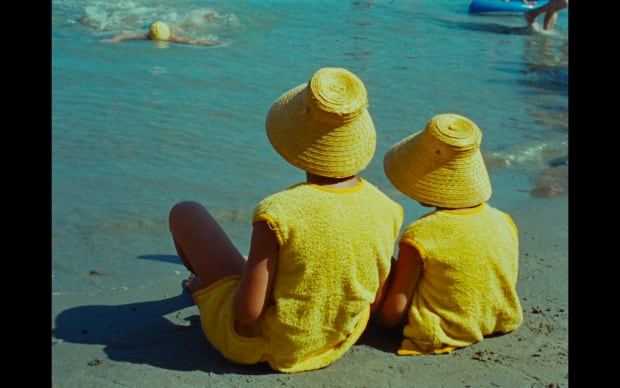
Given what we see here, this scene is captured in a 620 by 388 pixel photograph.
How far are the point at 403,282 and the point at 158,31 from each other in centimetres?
792

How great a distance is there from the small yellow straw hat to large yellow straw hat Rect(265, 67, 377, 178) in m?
7.80

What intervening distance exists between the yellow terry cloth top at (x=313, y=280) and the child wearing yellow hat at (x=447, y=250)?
161mm

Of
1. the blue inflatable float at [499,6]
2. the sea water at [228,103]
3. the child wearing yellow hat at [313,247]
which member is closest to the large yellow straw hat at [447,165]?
the child wearing yellow hat at [313,247]

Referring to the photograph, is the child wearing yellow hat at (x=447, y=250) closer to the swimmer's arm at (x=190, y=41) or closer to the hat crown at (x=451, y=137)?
the hat crown at (x=451, y=137)

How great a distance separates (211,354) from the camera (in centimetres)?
321

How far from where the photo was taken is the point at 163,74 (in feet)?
28.3

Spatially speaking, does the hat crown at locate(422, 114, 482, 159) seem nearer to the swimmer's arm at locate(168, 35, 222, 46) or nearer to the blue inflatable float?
the swimmer's arm at locate(168, 35, 222, 46)

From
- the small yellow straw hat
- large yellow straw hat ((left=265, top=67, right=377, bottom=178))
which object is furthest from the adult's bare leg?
the small yellow straw hat

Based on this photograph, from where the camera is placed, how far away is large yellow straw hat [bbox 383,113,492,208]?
3.17m

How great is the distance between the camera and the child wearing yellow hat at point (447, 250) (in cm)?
318

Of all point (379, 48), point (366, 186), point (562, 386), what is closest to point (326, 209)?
point (366, 186)

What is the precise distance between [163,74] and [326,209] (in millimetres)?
6065
